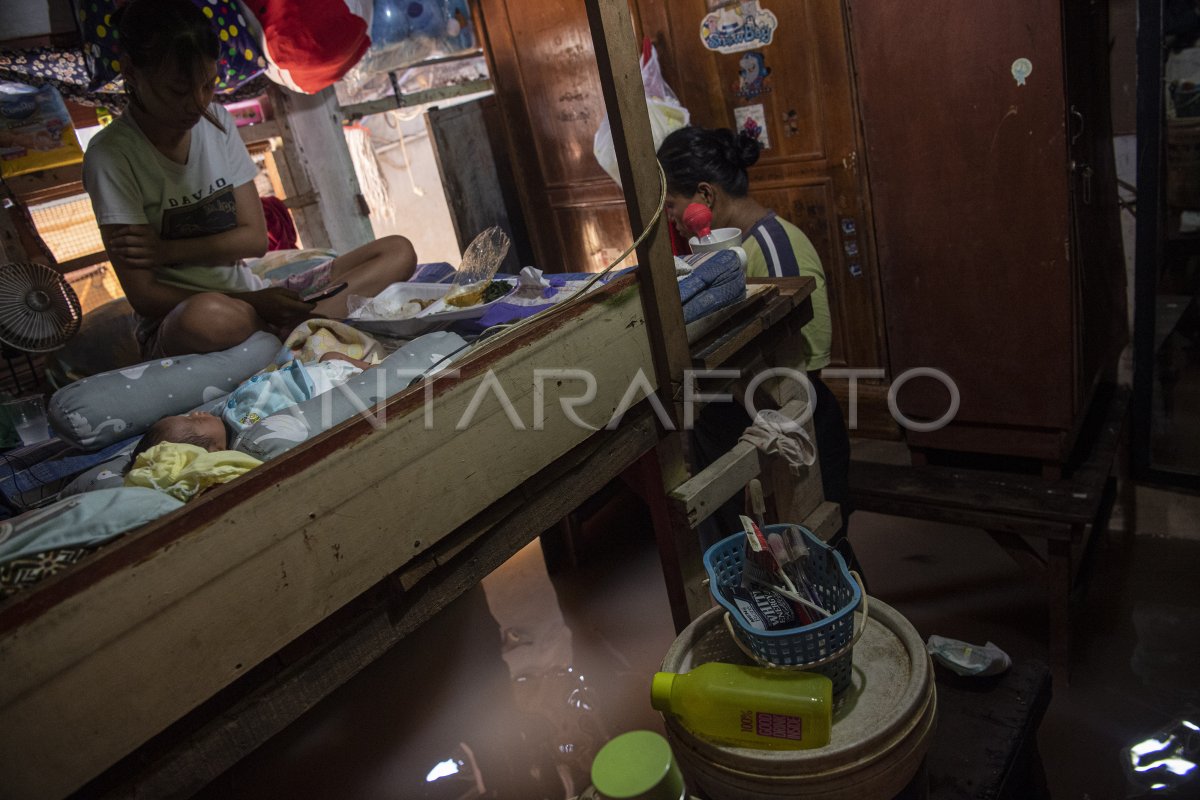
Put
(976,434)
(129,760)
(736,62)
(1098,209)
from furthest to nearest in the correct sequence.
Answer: (736,62), (976,434), (1098,209), (129,760)

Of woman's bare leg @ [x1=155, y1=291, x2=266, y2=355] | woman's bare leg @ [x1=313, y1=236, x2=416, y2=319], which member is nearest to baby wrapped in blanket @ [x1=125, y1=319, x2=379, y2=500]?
woman's bare leg @ [x1=155, y1=291, x2=266, y2=355]

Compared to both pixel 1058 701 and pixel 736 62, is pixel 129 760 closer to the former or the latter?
pixel 1058 701

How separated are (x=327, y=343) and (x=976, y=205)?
103 inches

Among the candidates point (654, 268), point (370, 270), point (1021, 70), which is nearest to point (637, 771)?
point (654, 268)

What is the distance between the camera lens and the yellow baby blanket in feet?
4.80

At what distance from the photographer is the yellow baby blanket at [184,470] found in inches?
57.6

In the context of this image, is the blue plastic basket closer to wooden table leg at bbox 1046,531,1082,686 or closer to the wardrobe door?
wooden table leg at bbox 1046,531,1082,686

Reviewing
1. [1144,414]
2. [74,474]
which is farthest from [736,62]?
[74,474]

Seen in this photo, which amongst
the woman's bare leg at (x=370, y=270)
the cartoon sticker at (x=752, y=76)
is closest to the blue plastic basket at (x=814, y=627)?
the woman's bare leg at (x=370, y=270)

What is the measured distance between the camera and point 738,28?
3.97 meters

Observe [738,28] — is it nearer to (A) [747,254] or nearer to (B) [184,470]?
(A) [747,254]

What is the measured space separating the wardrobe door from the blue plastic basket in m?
2.02

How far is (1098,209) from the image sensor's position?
346 cm

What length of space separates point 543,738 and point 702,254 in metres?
2.02
